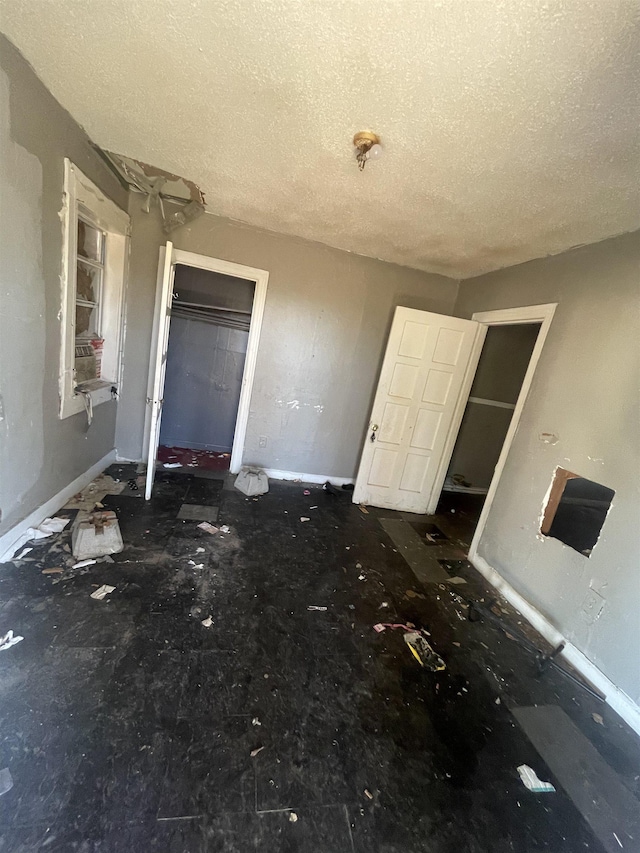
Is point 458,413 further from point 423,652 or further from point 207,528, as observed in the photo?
point 207,528

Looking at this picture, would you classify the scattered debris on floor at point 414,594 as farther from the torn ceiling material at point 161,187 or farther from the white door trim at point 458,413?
the torn ceiling material at point 161,187

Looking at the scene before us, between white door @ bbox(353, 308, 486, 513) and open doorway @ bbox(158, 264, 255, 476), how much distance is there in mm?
1842

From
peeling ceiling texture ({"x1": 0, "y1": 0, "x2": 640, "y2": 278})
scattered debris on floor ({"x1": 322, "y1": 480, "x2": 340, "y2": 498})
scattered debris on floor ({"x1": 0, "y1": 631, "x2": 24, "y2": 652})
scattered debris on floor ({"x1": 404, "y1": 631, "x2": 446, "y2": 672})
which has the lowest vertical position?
scattered debris on floor ({"x1": 0, "y1": 631, "x2": 24, "y2": 652})

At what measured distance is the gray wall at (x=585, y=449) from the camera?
1.92 meters

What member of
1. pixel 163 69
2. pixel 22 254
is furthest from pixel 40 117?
pixel 163 69

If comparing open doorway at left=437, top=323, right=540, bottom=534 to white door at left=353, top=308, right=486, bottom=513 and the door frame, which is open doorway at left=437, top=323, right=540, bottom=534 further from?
the door frame

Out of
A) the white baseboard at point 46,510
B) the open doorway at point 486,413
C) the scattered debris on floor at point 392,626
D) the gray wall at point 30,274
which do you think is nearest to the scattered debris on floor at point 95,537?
the white baseboard at point 46,510

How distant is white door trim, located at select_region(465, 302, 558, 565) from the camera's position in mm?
2607

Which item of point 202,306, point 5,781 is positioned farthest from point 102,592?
point 202,306

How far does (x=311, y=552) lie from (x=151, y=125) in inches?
118

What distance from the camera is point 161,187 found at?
279 cm

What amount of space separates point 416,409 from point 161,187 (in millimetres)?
3051

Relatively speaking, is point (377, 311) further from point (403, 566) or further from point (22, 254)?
point (22, 254)

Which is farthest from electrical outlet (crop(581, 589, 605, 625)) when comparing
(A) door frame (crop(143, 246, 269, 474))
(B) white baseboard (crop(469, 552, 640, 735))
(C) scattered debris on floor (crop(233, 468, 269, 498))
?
(A) door frame (crop(143, 246, 269, 474))
